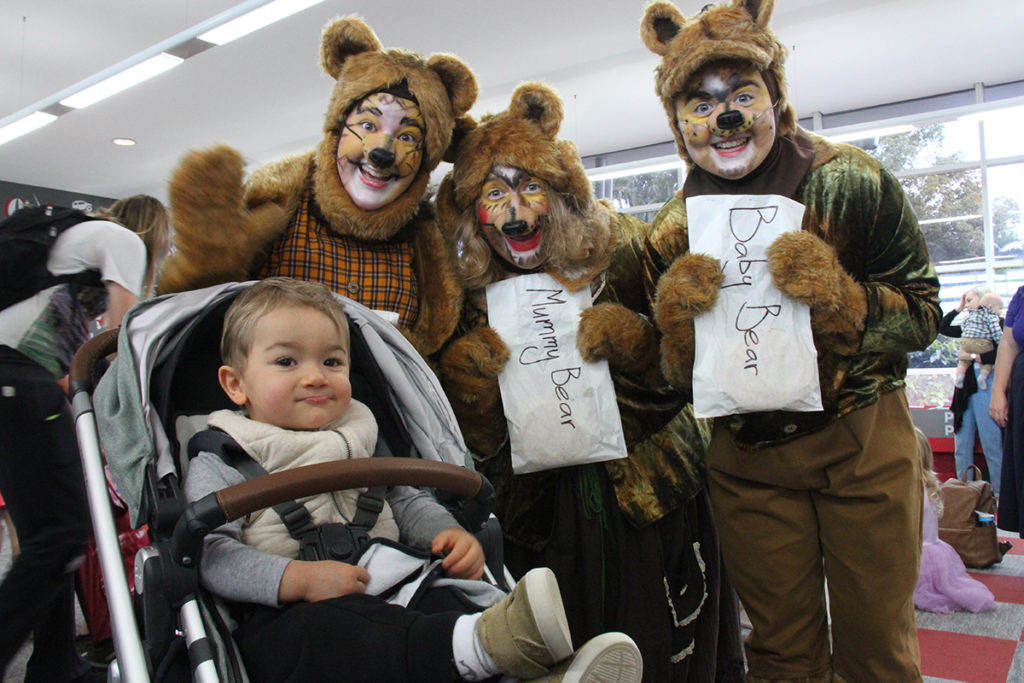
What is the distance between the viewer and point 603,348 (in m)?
1.77

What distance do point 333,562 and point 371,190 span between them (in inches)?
37.8

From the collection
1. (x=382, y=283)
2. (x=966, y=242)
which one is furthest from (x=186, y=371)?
(x=966, y=242)

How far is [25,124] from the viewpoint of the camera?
616 cm

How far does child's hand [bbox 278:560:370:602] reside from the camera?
1095 mm

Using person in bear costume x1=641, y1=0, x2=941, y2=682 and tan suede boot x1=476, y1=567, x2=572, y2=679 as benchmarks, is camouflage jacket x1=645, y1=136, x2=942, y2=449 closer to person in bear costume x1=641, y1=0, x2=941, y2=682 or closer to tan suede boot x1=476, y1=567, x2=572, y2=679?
person in bear costume x1=641, y1=0, x2=941, y2=682

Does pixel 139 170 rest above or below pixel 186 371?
above

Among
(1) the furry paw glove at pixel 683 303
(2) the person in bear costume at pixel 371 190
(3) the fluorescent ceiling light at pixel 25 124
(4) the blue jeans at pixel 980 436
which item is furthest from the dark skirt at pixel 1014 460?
(3) the fluorescent ceiling light at pixel 25 124

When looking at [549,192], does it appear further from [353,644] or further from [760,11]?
[353,644]

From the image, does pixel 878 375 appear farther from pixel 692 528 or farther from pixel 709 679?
pixel 709 679

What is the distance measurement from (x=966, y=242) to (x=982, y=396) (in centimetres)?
246

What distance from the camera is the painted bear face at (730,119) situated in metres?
1.64

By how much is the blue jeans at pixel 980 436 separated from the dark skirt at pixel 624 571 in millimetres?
4046

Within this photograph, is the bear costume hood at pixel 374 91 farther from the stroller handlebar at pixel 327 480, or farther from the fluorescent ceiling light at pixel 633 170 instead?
the fluorescent ceiling light at pixel 633 170

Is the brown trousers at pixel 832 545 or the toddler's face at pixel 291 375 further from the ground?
the toddler's face at pixel 291 375
